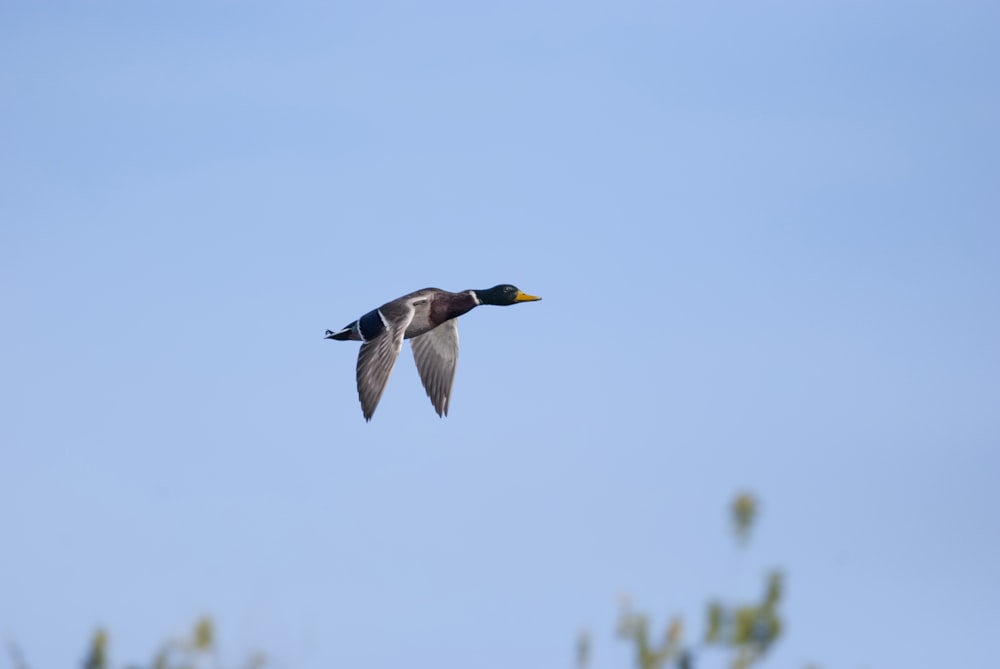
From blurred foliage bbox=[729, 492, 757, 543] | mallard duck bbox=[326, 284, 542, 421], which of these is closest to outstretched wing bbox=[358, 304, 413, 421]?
mallard duck bbox=[326, 284, 542, 421]

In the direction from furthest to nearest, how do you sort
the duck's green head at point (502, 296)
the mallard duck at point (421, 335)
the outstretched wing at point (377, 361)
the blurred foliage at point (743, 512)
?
the duck's green head at point (502, 296) → the mallard duck at point (421, 335) → the outstretched wing at point (377, 361) → the blurred foliage at point (743, 512)

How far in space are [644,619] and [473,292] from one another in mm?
15670

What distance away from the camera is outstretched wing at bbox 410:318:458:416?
28281 millimetres

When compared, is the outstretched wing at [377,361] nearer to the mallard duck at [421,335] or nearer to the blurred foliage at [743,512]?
the mallard duck at [421,335]

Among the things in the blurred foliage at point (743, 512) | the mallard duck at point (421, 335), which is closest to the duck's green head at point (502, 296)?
the mallard duck at point (421, 335)

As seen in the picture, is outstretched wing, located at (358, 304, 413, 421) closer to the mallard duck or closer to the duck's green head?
the mallard duck

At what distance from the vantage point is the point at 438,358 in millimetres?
28438

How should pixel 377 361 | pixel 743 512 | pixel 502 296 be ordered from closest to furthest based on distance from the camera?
pixel 743 512, pixel 377 361, pixel 502 296

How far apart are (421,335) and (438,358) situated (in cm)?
55

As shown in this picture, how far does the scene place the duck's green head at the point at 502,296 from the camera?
28.0 m

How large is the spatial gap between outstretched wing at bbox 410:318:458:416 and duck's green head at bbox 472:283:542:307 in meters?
0.76

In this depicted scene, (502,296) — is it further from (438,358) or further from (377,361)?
(377,361)

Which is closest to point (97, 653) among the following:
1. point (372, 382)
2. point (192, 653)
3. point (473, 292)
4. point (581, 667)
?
point (192, 653)

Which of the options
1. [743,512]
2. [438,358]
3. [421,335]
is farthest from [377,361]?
[743,512]
